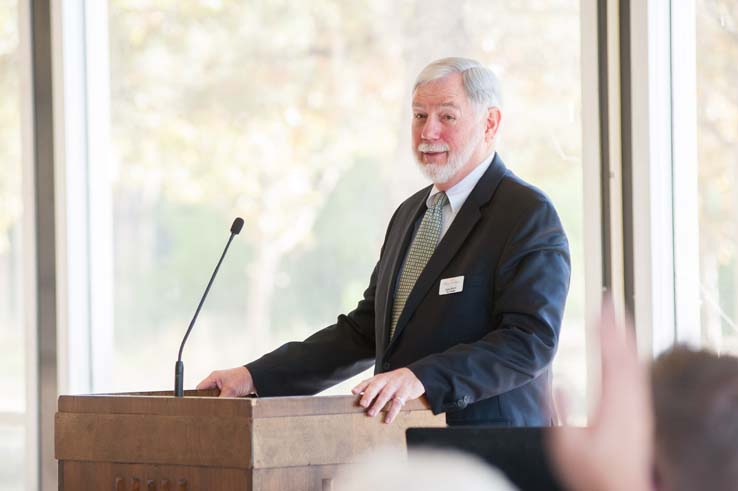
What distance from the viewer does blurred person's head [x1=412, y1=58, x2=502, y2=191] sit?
10.4ft

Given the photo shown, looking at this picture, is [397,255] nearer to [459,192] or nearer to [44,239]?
[459,192]

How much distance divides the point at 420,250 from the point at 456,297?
10.0 inches

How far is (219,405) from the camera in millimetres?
2287

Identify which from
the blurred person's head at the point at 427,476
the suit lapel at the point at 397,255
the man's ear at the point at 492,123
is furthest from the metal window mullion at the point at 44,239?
the blurred person's head at the point at 427,476

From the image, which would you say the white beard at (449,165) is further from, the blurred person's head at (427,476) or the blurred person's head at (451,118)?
the blurred person's head at (427,476)

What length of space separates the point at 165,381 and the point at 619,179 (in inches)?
336

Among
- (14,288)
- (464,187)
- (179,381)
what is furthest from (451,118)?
(14,288)

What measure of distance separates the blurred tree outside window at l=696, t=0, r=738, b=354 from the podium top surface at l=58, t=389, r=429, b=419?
4.92ft

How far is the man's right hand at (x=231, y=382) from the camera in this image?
288 cm

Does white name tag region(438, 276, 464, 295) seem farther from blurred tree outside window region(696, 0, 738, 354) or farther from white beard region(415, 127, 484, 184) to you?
blurred tree outside window region(696, 0, 738, 354)

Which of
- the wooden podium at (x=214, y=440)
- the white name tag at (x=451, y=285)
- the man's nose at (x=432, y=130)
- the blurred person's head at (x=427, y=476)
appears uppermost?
the man's nose at (x=432, y=130)

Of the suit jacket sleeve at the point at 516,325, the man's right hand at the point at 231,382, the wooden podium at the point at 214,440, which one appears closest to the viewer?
the wooden podium at the point at 214,440

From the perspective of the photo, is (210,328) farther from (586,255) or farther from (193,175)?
(586,255)

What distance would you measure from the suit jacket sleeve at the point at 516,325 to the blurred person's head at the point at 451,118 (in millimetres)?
314
